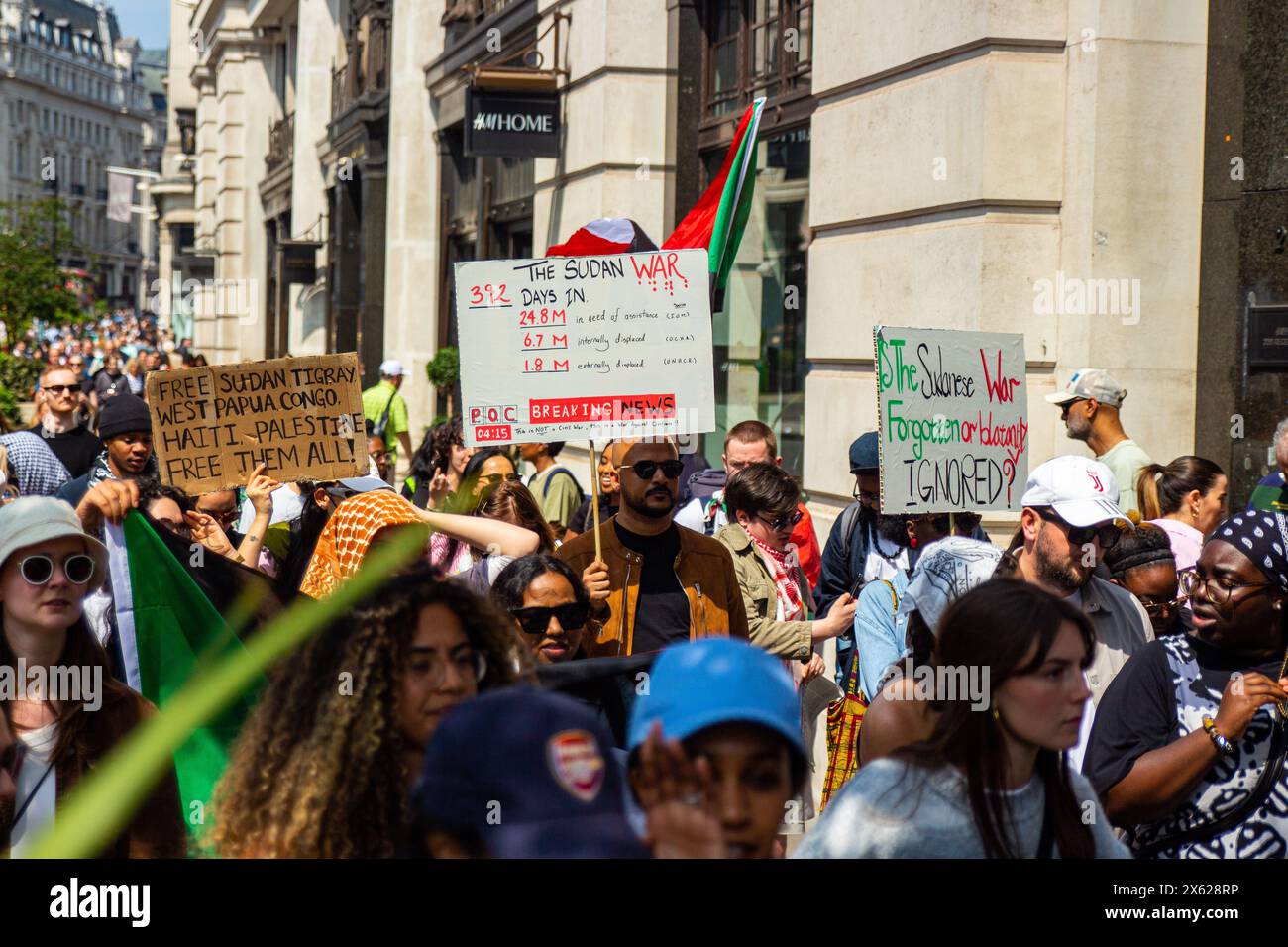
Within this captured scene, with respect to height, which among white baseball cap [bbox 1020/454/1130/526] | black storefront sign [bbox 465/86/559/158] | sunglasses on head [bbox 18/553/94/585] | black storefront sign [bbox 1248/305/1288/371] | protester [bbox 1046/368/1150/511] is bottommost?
sunglasses on head [bbox 18/553/94/585]

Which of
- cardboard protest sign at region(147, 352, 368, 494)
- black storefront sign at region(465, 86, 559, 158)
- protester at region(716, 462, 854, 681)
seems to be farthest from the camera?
black storefront sign at region(465, 86, 559, 158)

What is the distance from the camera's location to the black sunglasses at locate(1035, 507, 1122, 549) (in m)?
4.96

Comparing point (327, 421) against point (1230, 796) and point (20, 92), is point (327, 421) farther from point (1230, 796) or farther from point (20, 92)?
point (20, 92)

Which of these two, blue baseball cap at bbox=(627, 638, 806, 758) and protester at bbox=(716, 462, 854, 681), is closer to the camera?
blue baseball cap at bbox=(627, 638, 806, 758)

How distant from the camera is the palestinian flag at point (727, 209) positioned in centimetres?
992

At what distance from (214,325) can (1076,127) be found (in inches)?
1375

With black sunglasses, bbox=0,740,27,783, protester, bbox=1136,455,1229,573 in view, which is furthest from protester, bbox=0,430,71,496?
black sunglasses, bbox=0,740,27,783

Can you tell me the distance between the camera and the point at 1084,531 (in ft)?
16.3

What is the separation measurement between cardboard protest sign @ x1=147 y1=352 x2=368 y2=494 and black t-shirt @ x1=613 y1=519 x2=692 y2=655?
1.35 metres

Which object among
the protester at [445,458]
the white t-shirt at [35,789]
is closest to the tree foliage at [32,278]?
the protester at [445,458]

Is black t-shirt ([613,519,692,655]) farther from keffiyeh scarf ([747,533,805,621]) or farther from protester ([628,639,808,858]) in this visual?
protester ([628,639,808,858])

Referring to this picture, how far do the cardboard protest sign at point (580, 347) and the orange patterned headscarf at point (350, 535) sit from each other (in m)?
0.82
